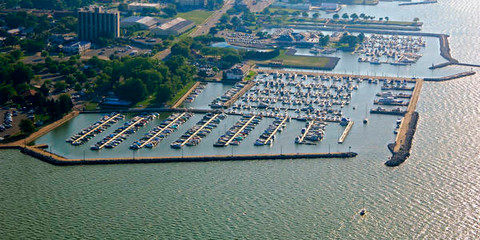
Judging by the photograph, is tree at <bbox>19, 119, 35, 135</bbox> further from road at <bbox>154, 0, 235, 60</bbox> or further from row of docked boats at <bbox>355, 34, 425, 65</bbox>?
row of docked boats at <bbox>355, 34, 425, 65</bbox>

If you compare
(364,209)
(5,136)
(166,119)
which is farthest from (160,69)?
(364,209)

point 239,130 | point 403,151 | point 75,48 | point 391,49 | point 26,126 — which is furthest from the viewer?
point 391,49

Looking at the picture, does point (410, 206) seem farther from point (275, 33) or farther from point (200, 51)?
point (275, 33)

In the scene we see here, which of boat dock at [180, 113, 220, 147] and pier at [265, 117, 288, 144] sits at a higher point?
pier at [265, 117, 288, 144]

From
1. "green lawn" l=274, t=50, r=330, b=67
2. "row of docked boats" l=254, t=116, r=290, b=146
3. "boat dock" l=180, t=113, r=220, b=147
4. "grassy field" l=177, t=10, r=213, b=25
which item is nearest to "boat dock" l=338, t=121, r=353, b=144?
"row of docked boats" l=254, t=116, r=290, b=146

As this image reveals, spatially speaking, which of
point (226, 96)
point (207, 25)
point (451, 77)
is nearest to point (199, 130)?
point (226, 96)

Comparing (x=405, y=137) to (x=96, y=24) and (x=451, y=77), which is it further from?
(x=96, y=24)

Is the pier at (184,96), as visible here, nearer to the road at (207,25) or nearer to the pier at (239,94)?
the pier at (239,94)
